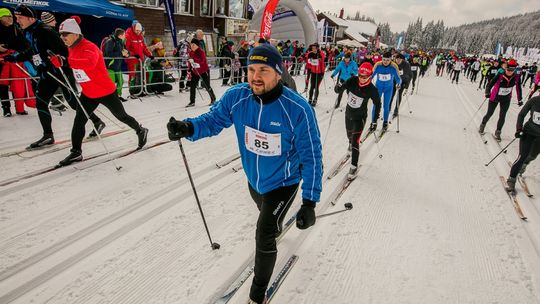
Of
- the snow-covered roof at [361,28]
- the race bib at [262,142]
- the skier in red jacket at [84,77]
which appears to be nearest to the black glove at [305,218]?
the race bib at [262,142]

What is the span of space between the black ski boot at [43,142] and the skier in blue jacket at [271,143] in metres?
4.02

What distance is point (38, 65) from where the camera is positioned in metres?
4.63

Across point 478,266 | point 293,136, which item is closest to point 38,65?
point 293,136

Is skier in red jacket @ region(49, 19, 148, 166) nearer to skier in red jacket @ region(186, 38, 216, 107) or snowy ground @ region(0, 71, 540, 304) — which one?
snowy ground @ region(0, 71, 540, 304)

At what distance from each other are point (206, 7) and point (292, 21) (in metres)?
7.70

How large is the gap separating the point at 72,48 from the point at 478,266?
5650 mm

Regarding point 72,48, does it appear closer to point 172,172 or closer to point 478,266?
point 172,172

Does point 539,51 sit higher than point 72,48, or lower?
higher

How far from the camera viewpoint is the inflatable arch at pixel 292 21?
19188mm

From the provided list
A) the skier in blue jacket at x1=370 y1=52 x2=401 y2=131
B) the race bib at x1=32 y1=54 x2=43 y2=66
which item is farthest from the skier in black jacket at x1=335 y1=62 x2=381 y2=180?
the race bib at x1=32 y1=54 x2=43 y2=66

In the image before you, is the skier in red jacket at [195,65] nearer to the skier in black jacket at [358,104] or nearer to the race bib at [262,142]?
the skier in black jacket at [358,104]

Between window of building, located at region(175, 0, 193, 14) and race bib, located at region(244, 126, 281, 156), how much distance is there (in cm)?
1856

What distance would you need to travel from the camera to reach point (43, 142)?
199 inches

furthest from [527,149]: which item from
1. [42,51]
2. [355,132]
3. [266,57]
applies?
[42,51]
